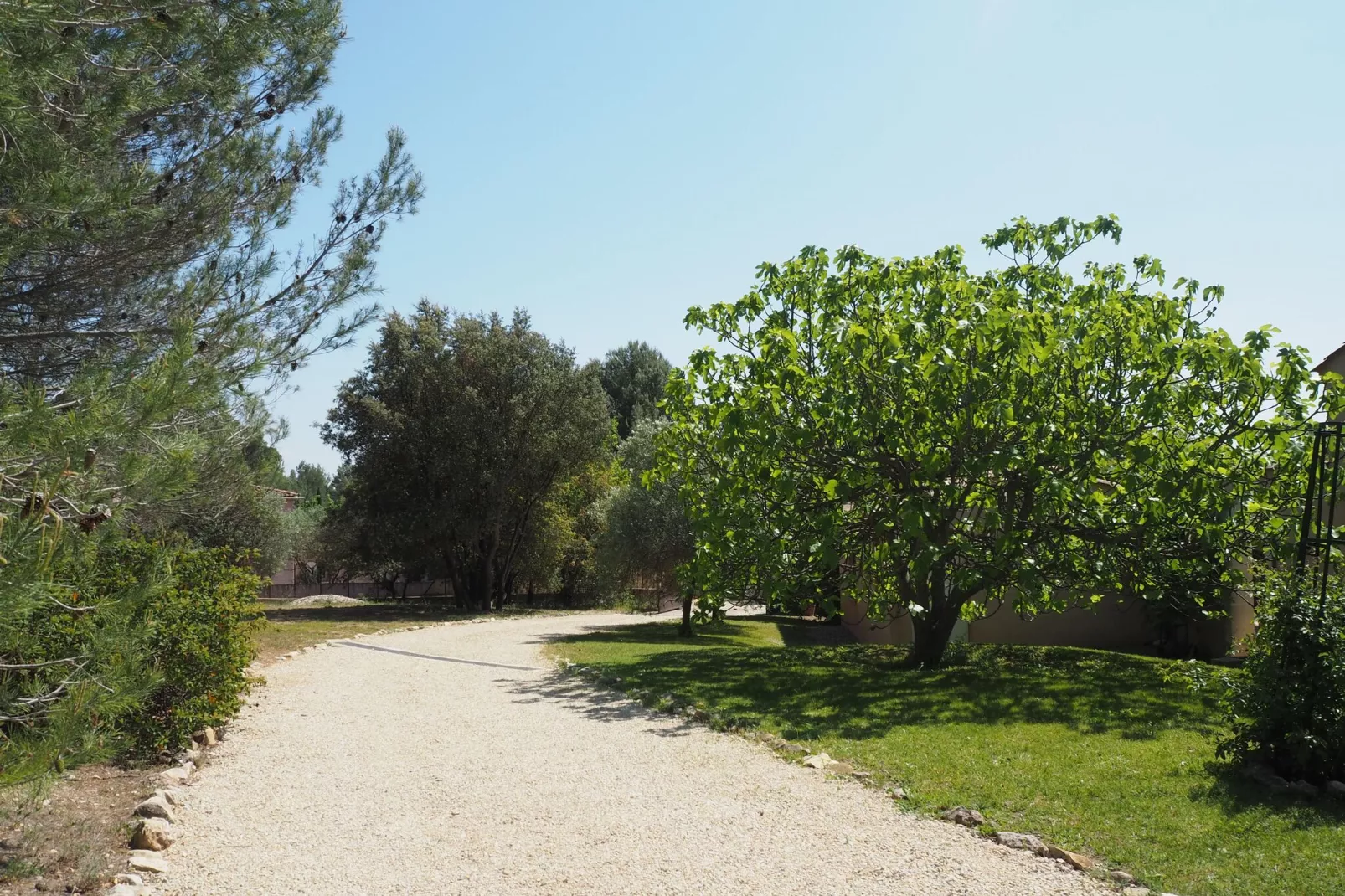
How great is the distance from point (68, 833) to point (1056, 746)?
24.2 feet

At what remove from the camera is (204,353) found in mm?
6410

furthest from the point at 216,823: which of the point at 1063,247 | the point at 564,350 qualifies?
the point at 564,350

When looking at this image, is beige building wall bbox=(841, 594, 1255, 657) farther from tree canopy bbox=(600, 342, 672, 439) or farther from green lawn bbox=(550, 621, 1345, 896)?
tree canopy bbox=(600, 342, 672, 439)

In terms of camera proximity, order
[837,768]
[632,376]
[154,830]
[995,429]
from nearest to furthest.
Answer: [154,830], [837,768], [995,429], [632,376]

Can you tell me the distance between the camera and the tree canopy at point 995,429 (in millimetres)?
11461

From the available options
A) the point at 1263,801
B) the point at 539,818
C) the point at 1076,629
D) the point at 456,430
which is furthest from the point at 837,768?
the point at 456,430

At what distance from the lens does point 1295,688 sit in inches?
266

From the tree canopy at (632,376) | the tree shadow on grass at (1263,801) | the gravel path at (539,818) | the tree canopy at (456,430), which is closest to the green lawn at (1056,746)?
the tree shadow on grass at (1263,801)

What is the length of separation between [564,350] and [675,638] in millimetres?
13117

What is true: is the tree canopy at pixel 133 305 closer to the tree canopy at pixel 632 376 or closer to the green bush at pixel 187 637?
the green bush at pixel 187 637

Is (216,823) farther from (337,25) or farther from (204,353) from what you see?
(337,25)

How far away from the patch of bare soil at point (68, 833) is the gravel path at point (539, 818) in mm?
362

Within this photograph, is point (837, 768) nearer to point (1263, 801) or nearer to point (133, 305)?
point (1263, 801)

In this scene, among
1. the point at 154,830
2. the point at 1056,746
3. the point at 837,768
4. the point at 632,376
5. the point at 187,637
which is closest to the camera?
the point at 154,830
